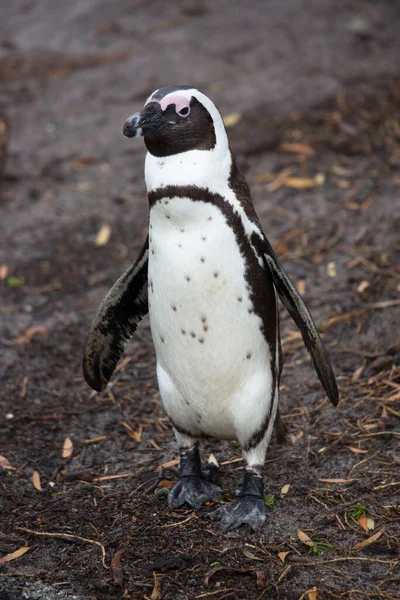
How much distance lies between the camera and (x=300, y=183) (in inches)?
244

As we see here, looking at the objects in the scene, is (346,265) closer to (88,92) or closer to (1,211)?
(1,211)

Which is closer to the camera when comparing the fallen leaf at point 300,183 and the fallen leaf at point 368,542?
the fallen leaf at point 368,542

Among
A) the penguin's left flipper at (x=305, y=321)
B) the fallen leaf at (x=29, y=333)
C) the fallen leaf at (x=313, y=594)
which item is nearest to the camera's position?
the fallen leaf at (x=313, y=594)

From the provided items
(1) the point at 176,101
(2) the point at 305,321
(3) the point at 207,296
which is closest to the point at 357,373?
(2) the point at 305,321

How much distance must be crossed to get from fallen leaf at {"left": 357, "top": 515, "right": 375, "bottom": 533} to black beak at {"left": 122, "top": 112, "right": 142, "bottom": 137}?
5.08 ft

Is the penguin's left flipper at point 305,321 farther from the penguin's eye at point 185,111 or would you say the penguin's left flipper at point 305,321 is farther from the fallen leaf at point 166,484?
the fallen leaf at point 166,484

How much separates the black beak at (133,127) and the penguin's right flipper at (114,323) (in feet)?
2.05

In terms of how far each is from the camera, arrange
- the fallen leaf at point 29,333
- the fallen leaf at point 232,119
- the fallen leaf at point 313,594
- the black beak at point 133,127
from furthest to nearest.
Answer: the fallen leaf at point 232,119
the fallen leaf at point 29,333
the black beak at point 133,127
the fallen leaf at point 313,594

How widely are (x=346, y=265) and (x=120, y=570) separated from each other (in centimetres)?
275

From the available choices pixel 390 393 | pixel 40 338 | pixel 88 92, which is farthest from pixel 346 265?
pixel 88 92

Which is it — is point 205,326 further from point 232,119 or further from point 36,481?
point 232,119

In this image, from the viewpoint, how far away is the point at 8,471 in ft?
12.3

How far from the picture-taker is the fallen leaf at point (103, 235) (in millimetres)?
5906

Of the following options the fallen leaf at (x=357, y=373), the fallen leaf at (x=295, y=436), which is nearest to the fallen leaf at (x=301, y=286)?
the fallen leaf at (x=357, y=373)
